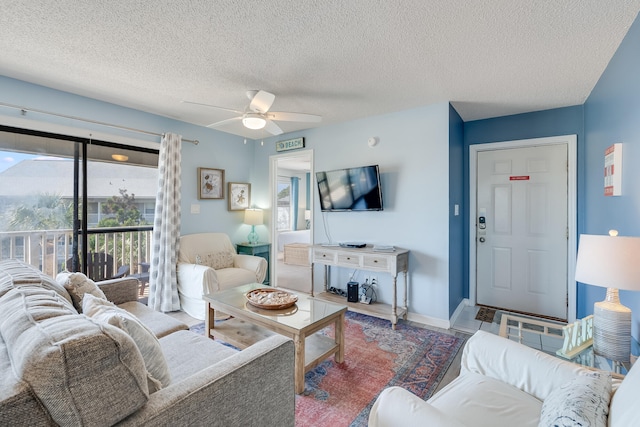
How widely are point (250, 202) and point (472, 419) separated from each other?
13.4ft

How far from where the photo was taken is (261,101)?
8.01 feet

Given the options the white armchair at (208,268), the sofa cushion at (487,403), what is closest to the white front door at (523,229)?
the sofa cushion at (487,403)

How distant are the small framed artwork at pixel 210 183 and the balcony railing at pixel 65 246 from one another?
791 mm

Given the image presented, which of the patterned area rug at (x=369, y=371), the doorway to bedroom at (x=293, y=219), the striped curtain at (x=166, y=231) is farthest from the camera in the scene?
the doorway to bedroom at (x=293, y=219)

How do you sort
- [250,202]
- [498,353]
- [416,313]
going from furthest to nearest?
[250,202], [416,313], [498,353]

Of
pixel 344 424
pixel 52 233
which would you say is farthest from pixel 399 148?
pixel 52 233

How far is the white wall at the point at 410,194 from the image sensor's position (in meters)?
3.12

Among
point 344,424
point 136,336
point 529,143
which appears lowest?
point 344,424

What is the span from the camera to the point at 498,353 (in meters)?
1.47

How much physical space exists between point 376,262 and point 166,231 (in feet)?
7.95

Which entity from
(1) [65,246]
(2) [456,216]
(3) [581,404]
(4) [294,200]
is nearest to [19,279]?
(1) [65,246]

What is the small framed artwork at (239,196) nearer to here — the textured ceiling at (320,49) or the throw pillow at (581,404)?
the textured ceiling at (320,49)

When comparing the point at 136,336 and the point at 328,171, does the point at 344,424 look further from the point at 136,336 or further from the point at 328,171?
the point at 328,171

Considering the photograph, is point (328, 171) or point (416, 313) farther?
point (328, 171)
